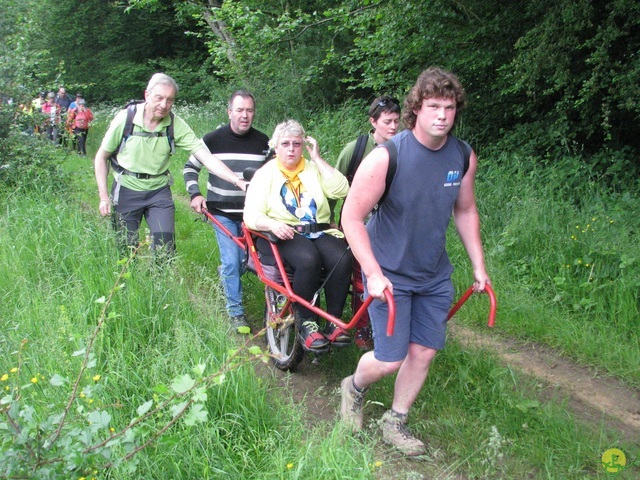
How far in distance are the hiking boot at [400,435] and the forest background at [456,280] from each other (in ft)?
0.29

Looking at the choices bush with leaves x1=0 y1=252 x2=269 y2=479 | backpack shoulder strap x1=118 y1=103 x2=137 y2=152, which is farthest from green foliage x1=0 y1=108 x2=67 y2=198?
bush with leaves x1=0 y1=252 x2=269 y2=479

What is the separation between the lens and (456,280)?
6418 mm

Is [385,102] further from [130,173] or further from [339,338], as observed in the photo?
[130,173]

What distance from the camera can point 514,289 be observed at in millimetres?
6074

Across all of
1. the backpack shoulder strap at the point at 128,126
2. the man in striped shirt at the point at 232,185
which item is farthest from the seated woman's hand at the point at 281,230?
the backpack shoulder strap at the point at 128,126

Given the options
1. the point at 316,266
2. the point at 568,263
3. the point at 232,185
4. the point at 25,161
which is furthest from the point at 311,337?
the point at 25,161

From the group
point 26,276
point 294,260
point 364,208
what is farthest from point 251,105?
point 364,208

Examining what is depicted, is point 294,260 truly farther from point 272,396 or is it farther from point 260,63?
point 260,63

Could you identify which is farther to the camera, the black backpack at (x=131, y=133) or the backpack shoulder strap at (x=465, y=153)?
the black backpack at (x=131, y=133)

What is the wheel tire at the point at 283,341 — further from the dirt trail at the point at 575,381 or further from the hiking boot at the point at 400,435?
the dirt trail at the point at 575,381

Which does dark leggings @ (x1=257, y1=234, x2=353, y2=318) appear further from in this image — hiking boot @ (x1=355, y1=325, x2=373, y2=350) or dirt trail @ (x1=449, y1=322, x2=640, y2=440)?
dirt trail @ (x1=449, y1=322, x2=640, y2=440)

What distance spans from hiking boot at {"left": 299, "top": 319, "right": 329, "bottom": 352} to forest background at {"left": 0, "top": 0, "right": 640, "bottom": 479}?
253mm

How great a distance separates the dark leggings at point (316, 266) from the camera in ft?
14.7

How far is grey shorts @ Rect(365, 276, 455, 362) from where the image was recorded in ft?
11.9
